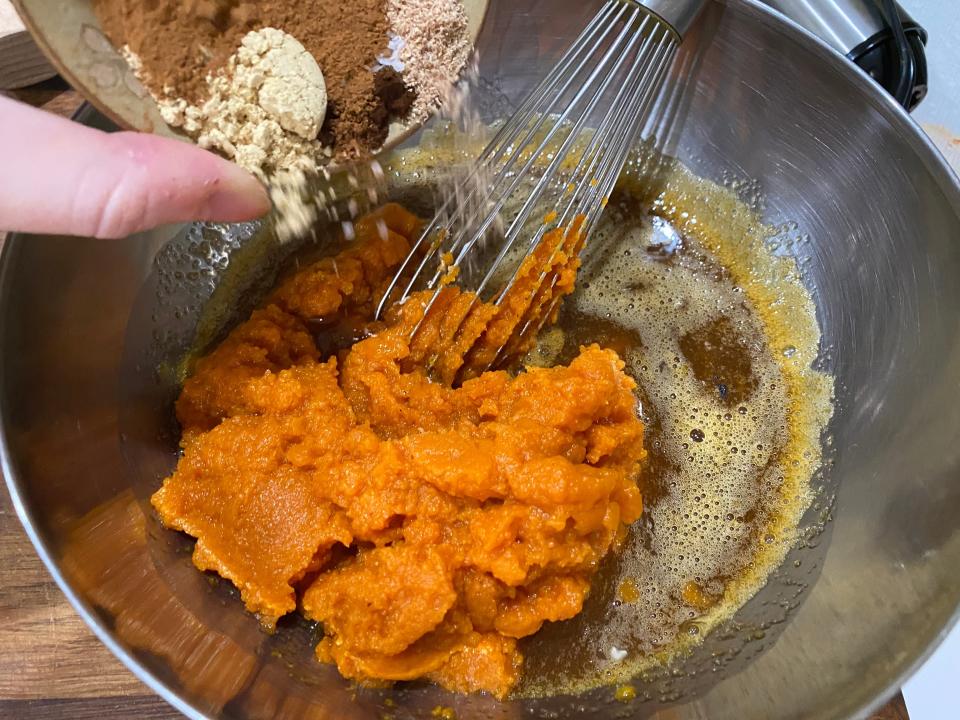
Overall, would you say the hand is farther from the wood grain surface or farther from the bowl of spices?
the wood grain surface

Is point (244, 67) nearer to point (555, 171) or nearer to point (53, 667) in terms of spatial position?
point (555, 171)

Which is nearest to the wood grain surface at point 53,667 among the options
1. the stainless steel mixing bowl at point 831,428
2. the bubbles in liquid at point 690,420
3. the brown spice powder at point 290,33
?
the stainless steel mixing bowl at point 831,428

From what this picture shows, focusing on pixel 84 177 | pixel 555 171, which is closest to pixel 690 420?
pixel 555 171

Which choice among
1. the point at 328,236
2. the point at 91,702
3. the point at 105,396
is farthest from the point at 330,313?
the point at 91,702

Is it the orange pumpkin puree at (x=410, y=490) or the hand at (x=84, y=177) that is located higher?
the hand at (x=84, y=177)

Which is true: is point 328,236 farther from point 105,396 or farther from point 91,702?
point 91,702

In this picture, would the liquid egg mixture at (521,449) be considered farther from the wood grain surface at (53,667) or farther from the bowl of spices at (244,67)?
the bowl of spices at (244,67)
